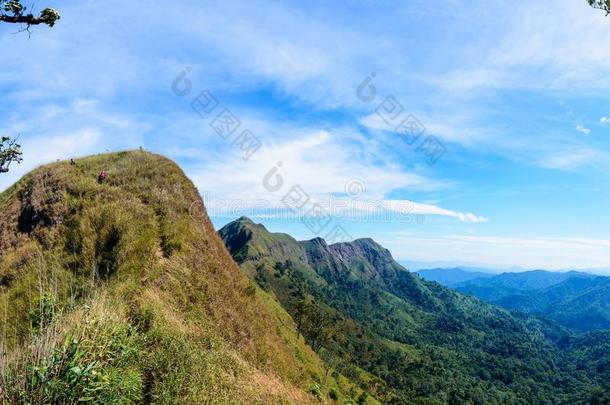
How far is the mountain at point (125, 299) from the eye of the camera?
10508mm

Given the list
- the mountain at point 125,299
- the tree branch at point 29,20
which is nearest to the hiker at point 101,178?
the mountain at point 125,299

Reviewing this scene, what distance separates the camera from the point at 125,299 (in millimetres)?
18422

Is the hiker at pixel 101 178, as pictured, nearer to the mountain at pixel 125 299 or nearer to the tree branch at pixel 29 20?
the mountain at pixel 125 299

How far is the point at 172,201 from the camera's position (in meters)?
30.8

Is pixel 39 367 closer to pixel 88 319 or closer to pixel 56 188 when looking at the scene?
pixel 88 319

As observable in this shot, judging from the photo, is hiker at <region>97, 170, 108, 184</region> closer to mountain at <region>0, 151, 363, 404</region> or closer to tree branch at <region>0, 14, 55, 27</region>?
mountain at <region>0, 151, 363, 404</region>

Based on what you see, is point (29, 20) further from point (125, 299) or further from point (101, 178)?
point (101, 178)

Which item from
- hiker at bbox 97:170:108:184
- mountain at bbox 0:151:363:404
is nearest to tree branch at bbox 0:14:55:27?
mountain at bbox 0:151:363:404

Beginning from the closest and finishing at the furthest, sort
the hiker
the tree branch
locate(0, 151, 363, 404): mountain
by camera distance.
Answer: locate(0, 151, 363, 404): mountain, the tree branch, the hiker

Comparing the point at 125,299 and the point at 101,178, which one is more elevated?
the point at 101,178

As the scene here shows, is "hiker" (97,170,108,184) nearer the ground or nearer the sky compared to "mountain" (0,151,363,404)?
nearer the sky

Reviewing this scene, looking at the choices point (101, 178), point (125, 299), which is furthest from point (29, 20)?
point (101, 178)

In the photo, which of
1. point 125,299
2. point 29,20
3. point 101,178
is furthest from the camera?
point 101,178

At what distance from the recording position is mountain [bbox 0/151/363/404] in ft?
34.5
